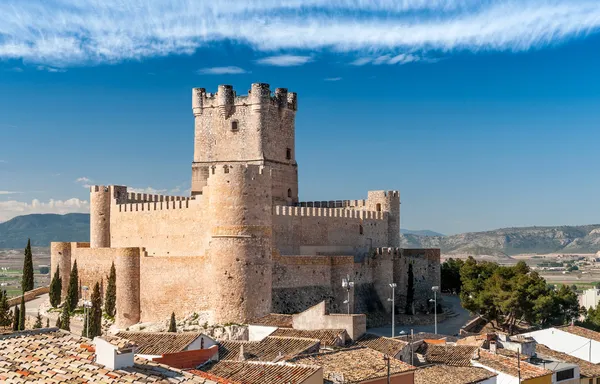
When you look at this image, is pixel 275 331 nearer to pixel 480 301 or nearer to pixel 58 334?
pixel 58 334

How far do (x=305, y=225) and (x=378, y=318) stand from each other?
18.2 feet

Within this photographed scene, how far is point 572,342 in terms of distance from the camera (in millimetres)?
35000

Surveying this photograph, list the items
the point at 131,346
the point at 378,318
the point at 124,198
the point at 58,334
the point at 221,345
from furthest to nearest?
the point at 124,198 < the point at 378,318 < the point at 221,345 < the point at 58,334 < the point at 131,346

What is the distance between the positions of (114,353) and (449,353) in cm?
1526

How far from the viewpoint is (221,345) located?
26.1 metres

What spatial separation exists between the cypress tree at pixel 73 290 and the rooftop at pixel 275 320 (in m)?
12.4

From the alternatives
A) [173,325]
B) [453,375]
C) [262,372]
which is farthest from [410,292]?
[262,372]

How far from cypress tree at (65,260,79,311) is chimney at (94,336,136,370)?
25.5 m

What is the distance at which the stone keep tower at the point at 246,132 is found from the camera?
46.8 meters

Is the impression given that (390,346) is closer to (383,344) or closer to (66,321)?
(383,344)

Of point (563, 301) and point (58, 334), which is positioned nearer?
point (58, 334)

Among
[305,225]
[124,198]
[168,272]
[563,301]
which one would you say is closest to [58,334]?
[168,272]

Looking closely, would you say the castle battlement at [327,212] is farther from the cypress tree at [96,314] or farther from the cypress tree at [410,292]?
the cypress tree at [96,314]

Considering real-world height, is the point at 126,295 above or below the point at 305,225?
below
